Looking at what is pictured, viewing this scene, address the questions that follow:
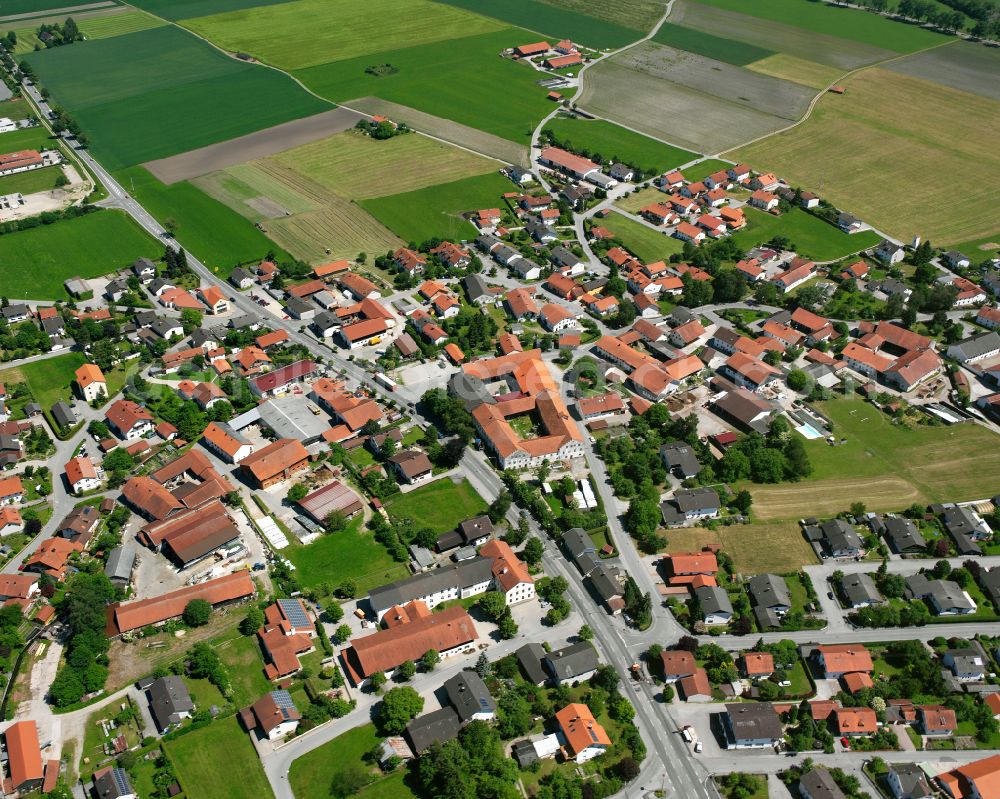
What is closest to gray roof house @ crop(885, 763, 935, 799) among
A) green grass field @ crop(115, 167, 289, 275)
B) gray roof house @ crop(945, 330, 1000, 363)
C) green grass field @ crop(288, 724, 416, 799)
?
green grass field @ crop(288, 724, 416, 799)

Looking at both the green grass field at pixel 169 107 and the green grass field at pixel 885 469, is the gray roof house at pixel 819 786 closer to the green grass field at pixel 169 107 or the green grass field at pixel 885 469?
the green grass field at pixel 885 469

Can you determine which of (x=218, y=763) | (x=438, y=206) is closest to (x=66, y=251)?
(x=438, y=206)

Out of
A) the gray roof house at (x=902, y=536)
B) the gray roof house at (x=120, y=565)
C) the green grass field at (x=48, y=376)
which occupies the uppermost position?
the gray roof house at (x=902, y=536)

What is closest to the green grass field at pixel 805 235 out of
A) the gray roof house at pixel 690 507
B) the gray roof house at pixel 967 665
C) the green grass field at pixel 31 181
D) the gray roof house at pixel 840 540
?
the gray roof house at pixel 840 540

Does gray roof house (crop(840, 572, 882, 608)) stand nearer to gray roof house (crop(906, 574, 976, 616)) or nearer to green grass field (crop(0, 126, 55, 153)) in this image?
gray roof house (crop(906, 574, 976, 616))

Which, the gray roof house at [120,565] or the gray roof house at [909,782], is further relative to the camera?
the gray roof house at [120,565]

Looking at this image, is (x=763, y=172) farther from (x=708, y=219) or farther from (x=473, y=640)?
(x=473, y=640)
